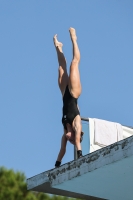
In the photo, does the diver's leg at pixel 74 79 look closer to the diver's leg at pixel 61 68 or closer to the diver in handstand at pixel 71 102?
the diver in handstand at pixel 71 102

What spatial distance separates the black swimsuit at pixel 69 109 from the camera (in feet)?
31.7

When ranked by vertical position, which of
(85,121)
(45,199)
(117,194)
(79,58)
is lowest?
(117,194)


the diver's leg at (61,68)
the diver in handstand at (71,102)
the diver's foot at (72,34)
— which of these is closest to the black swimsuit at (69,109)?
the diver in handstand at (71,102)

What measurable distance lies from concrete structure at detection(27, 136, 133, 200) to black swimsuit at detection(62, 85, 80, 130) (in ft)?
2.65

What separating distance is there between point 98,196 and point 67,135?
3.65 ft

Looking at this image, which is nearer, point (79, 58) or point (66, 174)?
point (66, 174)

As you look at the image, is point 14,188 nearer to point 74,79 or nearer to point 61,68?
point 61,68

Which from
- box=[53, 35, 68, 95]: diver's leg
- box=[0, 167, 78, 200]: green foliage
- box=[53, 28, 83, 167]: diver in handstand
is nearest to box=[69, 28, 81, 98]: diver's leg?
box=[53, 28, 83, 167]: diver in handstand

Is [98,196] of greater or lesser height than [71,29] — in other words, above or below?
below

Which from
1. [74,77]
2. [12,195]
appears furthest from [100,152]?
[12,195]

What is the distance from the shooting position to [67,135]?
963 centimetres

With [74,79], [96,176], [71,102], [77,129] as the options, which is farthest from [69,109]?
[96,176]

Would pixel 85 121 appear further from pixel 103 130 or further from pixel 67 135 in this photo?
pixel 67 135

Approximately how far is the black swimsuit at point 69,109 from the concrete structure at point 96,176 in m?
0.81
